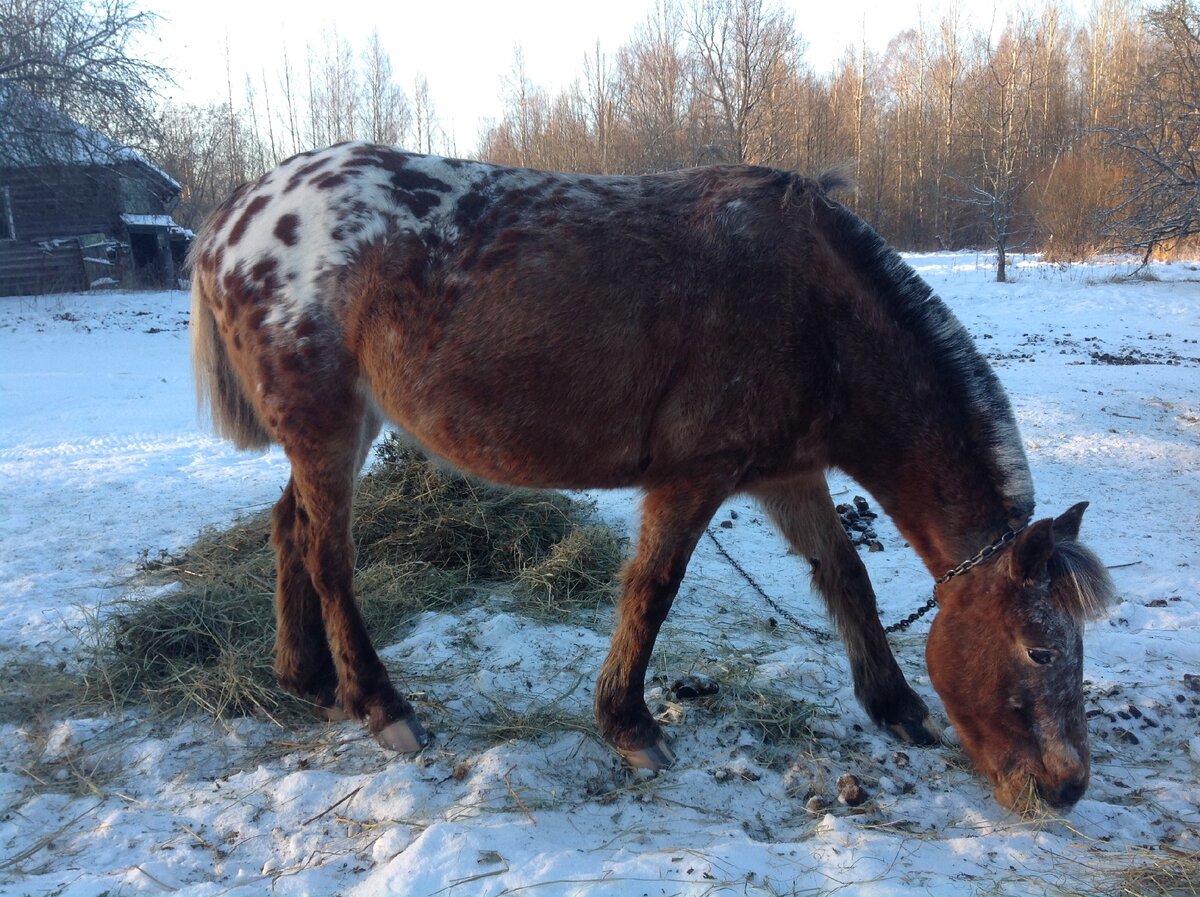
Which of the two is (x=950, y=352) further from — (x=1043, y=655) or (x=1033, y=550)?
(x=1043, y=655)

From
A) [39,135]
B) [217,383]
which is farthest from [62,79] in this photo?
[217,383]

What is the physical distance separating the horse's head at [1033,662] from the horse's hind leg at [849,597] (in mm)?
474

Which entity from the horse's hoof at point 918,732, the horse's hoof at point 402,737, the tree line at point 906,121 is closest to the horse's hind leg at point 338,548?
the horse's hoof at point 402,737

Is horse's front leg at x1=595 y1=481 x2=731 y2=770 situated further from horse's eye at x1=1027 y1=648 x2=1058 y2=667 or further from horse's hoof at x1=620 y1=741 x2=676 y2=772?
horse's eye at x1=1027 y1=648 x2=1058 y2=667

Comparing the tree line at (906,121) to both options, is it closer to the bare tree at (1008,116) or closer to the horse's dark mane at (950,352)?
the bare tree at (1008,116)

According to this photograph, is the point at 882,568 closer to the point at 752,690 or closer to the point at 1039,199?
the point at 752,690

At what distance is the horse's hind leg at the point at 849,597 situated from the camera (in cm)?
328

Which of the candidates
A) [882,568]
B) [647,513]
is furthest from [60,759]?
[882,568]

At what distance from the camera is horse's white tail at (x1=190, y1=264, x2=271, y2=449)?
3.51m

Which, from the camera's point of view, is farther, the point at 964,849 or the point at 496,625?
the point at 496,625

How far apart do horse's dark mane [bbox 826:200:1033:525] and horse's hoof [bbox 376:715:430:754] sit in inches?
96.3

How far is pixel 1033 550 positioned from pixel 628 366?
155 cm

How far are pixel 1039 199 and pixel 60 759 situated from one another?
28.7 meters

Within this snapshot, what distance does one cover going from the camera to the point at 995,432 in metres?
2.94
